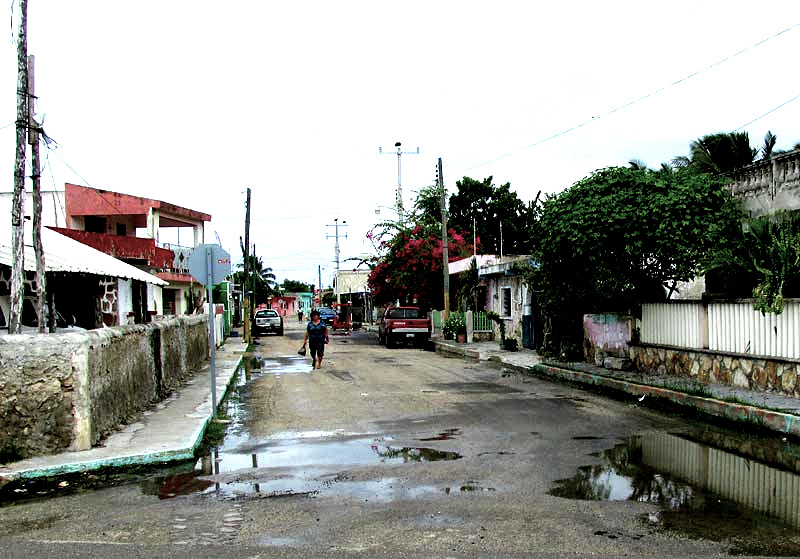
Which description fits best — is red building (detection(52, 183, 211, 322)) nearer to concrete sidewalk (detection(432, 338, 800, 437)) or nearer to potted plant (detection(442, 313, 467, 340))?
potted plant (detection(442, 313, 467, 340))

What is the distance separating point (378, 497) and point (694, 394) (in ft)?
25.5

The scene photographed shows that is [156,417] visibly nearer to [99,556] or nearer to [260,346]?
[99,556]

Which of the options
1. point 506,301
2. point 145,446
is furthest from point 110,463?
point 506,301

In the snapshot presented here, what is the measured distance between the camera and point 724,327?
14594mm

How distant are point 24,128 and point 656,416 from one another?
37.5 feet

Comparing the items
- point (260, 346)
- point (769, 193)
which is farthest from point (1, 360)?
point (260, 346)

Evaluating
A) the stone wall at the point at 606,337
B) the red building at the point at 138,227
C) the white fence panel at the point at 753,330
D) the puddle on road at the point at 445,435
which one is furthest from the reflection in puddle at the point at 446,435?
the red building at the point at 138,227

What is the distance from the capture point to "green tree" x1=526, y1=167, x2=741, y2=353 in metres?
15.8

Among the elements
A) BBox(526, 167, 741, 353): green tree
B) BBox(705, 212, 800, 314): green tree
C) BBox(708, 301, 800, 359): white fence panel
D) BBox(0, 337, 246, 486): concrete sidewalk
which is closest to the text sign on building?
BBox(0, 337, 246, 486): concrete sidewalk

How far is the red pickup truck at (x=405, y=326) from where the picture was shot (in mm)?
35094

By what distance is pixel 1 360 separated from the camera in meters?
9.09

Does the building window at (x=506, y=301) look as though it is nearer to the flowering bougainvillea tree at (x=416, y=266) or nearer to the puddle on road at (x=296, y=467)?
the flowering bougainvillea tree at (x=416, y=266)

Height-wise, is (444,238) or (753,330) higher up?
(444,238)

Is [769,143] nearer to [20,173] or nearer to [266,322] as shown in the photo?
[20,173]
